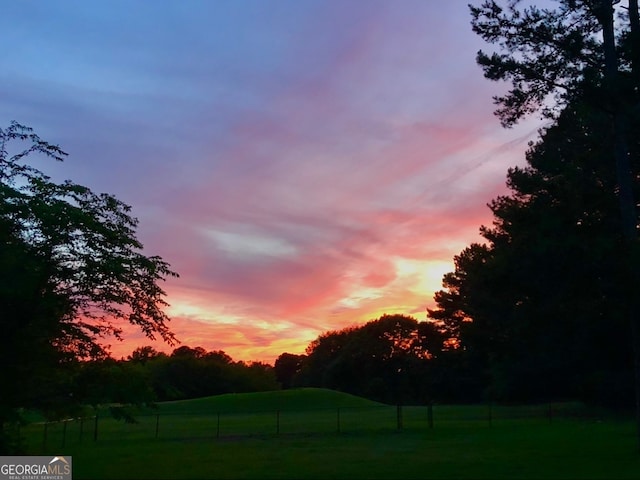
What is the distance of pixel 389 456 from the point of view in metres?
21.6

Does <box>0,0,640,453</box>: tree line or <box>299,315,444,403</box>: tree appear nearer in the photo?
<box>0,0,640,453</box>: tree line

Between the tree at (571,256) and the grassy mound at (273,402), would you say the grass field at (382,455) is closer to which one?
the tree at (571,256)

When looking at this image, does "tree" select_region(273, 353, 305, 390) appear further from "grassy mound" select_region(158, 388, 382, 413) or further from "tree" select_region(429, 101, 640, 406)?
"tree" select_region(429, 101, 640, 406)

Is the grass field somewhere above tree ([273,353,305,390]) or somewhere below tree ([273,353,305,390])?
below

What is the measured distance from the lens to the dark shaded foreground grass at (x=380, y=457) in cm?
1695

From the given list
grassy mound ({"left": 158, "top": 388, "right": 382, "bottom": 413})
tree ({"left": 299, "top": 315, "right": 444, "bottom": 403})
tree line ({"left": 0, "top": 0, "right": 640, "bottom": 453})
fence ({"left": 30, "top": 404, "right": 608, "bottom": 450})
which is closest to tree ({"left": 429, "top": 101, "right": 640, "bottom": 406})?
tree line ({"left": 0, "top": 0, "right": 640, "bottom": 453})

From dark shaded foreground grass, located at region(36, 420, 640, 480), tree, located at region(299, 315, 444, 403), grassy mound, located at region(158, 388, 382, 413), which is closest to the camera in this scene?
dark shaded foreground grass, located at region(36, 420, 640, 480)

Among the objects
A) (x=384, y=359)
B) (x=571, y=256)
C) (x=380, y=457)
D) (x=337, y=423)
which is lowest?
(x=380, y=457)

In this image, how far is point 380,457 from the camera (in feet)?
69.9

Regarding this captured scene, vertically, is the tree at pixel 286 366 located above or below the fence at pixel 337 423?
above

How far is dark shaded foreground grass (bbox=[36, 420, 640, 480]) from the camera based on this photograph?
1695 centimetres

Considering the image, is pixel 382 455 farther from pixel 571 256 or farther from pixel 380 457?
pixel 571 256

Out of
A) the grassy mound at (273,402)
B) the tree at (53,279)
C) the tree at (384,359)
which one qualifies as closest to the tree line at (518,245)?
the tree at (53,279)

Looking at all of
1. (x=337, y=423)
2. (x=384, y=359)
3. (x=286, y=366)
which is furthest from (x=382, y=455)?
(x=286, y=366)
